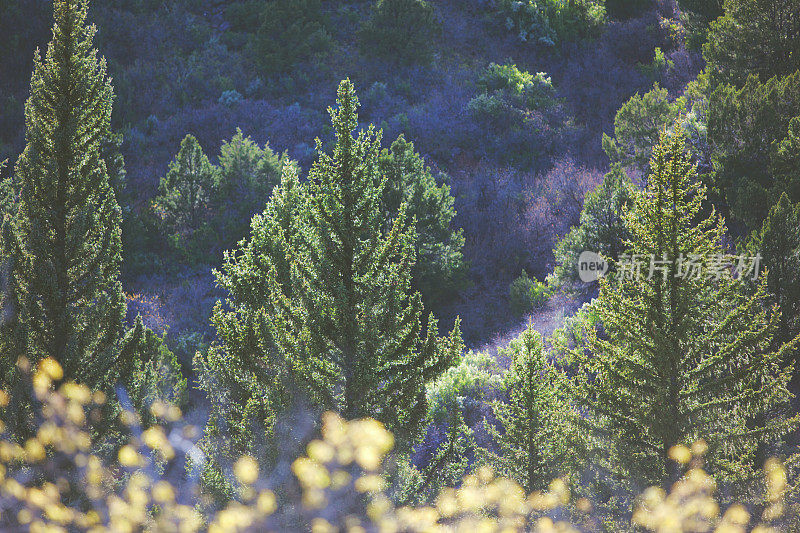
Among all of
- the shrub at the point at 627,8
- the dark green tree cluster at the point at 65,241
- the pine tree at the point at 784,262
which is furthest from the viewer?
the shrub at the point at 627,8

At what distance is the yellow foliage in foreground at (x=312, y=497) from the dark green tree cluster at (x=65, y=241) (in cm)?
49

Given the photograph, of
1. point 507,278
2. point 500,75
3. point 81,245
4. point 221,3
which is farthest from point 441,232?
point 221,3

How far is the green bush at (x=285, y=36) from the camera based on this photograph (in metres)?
29.6

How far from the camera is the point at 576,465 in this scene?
10.3 metres

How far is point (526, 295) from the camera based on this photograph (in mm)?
19688

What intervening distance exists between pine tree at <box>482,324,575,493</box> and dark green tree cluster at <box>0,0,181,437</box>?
22.2ft

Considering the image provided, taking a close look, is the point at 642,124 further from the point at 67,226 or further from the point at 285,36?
the point at 285,36

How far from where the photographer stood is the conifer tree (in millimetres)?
9906

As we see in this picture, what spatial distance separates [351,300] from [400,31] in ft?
72.7

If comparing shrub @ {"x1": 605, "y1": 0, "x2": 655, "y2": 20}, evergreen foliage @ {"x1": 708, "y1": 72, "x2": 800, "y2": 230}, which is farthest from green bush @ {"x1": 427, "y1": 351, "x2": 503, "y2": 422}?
shrub @ {"x1": 605, "y1": 0, "x2": 655, "y2": 20}

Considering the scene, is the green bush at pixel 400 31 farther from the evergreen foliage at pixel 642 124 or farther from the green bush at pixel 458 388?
the green bush at pixel 458 388
